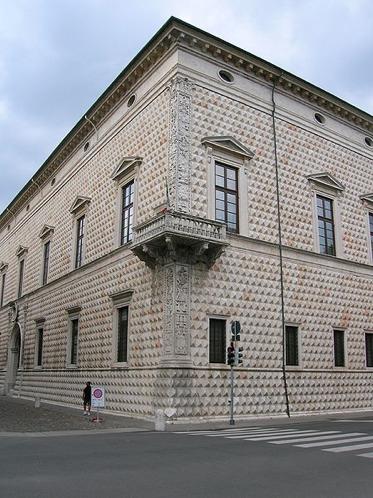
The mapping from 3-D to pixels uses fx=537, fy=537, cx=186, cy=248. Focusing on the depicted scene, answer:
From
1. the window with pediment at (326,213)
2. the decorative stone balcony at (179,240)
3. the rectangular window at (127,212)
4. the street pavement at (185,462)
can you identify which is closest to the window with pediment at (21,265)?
the rectangular window at (127,212)

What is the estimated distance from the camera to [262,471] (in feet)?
26.8

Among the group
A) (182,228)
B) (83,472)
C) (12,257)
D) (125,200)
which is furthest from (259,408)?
(12,257)

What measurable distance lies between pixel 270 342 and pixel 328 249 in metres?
5.95

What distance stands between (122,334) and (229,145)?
28.0 feet

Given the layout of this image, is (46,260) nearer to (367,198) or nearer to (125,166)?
(125,166)

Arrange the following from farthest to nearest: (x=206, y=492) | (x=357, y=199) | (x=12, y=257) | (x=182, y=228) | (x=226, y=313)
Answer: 1. (x=12, y=257)
2. (x=357, y=199)
3. (x=226, y=313)
4. (x=182, y=228)
5. (x=206, y=492)

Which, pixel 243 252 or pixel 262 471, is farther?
pixel 243 252

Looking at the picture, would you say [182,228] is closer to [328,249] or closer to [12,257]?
[328,249]

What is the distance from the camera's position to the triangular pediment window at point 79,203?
26850 mm

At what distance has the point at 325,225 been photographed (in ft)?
79.0

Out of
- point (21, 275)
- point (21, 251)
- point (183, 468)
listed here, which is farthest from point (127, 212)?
point (21, 275)

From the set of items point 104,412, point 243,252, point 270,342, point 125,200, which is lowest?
point 104,412

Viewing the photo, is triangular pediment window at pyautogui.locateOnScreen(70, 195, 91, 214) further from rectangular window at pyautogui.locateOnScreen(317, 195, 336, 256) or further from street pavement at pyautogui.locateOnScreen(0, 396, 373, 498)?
street pavement at pyautogui.locateOnScreen(0, 396, 373, 498)

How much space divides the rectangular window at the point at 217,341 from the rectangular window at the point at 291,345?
3.31m
